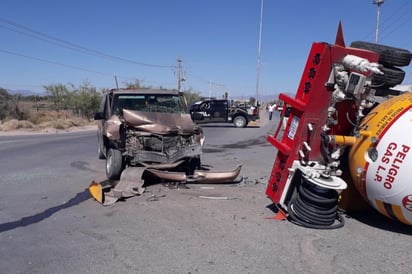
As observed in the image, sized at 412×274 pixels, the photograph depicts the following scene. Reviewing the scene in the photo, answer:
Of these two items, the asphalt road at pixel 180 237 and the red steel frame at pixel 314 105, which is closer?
the asphalt road at pixel 180 237

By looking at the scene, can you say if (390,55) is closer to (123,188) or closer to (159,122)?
(159,122)

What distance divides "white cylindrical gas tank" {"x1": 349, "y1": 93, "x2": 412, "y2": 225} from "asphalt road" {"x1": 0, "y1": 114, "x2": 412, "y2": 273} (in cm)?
45

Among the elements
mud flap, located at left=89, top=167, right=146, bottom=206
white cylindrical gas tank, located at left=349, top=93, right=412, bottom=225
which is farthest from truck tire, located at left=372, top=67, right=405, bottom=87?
mud flap, located at left=89, top=167, right=146, bottom=206

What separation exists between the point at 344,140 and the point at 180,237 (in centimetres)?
237

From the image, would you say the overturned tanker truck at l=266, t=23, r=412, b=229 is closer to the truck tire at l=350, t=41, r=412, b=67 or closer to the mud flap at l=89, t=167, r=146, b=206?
the truck tire at l=350, t=41, r=412, b=67

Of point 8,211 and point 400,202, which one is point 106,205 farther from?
point 400,202

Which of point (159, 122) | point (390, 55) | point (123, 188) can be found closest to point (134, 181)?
point (123, 188)

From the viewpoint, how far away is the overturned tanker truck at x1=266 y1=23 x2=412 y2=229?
4160 millimetres

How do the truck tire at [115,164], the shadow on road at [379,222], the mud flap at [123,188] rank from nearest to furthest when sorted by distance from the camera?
the shadow on road at [379,222] < the mud flap at [123,188] < the truck tire at [115,164]

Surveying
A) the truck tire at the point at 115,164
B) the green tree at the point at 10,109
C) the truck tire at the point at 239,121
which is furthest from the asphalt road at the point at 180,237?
the green tree at the point at 10,109

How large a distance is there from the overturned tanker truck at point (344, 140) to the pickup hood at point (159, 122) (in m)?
2.70

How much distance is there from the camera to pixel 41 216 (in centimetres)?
514

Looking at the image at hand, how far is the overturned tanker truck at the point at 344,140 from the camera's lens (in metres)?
4.16

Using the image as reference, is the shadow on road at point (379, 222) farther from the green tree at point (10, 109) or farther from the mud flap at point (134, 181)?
the green tree at point (10, 109)
